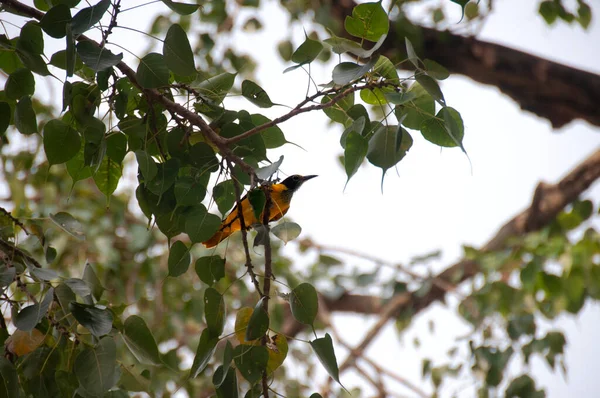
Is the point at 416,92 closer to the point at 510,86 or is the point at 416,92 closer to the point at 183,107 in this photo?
the point at 183,107

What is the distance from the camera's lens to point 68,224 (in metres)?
1.15

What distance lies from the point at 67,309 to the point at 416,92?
1.96ft

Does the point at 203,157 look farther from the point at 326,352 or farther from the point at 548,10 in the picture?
the point at 548,10

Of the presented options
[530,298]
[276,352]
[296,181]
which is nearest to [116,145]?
[276,352]

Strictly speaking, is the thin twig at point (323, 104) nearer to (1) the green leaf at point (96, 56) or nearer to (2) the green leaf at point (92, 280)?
(1) the green leaf at point (96, 56)

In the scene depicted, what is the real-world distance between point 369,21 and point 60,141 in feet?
1.53

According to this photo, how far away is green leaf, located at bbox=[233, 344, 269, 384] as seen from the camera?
35.4 inches

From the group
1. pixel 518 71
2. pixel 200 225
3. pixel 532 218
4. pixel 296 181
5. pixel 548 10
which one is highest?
pixel 518 71

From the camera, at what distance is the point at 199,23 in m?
2.80

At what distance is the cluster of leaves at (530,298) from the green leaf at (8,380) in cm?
162

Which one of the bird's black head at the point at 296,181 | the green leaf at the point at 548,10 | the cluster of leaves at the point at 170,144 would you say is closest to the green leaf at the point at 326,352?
the cluster of leaves at the point at 170,144

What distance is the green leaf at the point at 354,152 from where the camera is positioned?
2.78 ft

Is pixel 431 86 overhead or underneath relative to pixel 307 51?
underneath

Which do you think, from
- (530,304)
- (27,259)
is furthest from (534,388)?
(27,259)
